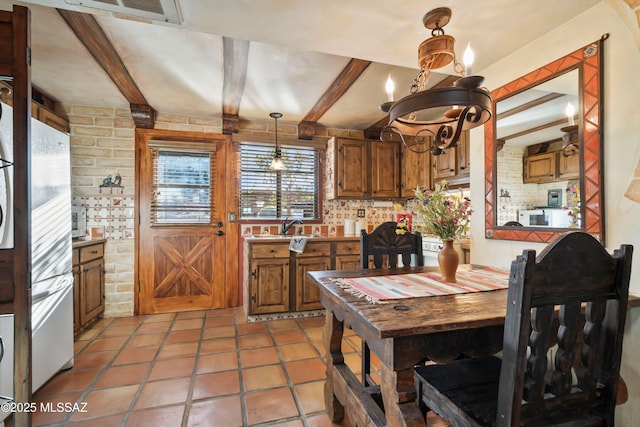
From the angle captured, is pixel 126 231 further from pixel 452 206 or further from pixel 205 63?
pixel 452 206

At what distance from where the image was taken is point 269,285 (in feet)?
10.7

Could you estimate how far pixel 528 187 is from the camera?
71.2 inches

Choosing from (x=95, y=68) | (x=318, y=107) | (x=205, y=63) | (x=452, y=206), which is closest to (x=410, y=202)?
(x=318, y=107)

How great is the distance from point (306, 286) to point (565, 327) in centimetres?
271

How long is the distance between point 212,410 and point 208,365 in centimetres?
56

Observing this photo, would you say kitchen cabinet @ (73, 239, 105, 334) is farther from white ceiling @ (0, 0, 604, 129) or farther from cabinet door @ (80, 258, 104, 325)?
white ceiling @ (0, 0, 604, 129)

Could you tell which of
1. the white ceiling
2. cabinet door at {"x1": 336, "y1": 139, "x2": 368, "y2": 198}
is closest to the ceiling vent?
the white ceiling

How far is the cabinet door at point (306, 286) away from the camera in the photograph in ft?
11.0

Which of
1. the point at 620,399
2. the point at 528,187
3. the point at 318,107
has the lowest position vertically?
the point at 620,399

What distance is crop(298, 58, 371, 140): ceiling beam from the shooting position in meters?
2.41

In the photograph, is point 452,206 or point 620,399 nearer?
point 620,399

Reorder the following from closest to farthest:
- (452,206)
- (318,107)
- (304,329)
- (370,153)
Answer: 1. (452,206)
2. (304,329)
3. (318,107)
4. (370,153)

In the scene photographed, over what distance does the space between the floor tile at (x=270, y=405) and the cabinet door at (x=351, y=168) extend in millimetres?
2430

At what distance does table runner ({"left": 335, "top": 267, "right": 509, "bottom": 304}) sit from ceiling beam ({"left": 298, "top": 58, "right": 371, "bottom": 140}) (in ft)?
5.64
